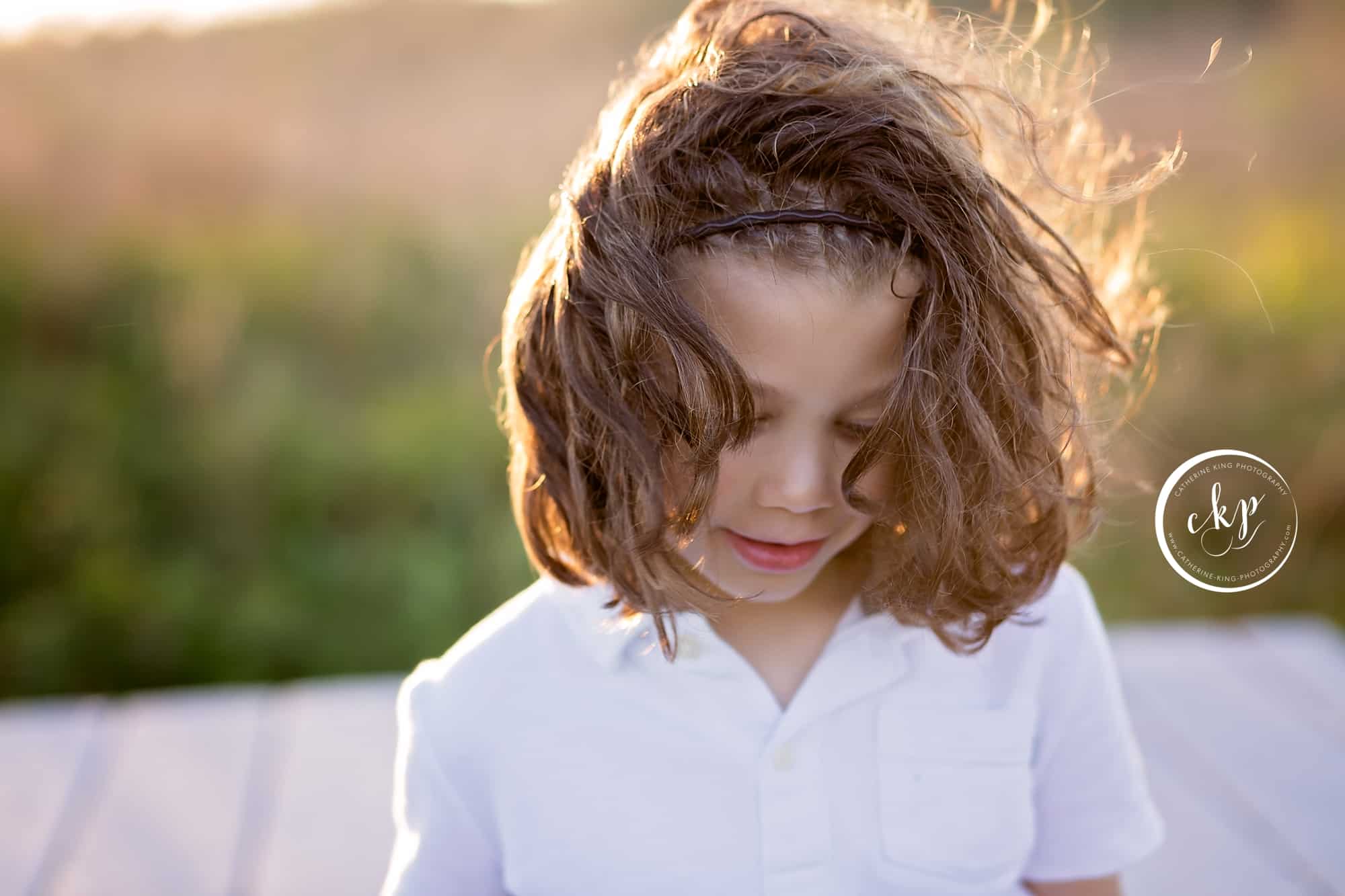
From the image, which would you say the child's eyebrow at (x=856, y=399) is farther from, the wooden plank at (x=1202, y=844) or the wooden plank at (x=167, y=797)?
the wooden plank at (x=167, y=797)

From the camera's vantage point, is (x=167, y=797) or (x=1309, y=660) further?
(x=1309, y=660)

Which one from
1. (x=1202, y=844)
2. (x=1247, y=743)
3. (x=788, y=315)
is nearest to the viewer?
(x=788, y=315)

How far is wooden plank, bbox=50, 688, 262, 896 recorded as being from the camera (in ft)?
5.52

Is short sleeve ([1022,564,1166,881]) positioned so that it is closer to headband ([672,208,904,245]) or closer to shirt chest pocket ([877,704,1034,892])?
shirt chest pocket ([877,704,1034,892])

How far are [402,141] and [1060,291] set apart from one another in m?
3.33

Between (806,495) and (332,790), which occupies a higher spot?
(806,495)

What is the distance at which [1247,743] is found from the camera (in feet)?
6.55

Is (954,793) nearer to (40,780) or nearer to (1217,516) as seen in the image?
(1217,516)

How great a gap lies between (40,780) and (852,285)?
66.0 inches

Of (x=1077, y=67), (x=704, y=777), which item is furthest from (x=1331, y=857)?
(x=1077, y=67)

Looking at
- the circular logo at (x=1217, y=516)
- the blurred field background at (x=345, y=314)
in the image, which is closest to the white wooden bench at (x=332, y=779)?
the blurred field background at (x=345, y=314)

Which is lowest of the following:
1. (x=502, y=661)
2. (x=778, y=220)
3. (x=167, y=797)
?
(x=167, y=797)

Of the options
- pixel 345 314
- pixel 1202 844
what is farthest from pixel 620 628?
pixel 345 314

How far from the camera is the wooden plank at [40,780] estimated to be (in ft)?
5.57
